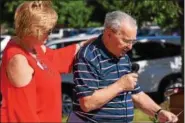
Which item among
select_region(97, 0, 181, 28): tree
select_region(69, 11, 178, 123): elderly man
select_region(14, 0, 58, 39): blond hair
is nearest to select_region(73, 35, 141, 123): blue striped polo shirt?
select_region(69, 11, 178, 123): elderly man

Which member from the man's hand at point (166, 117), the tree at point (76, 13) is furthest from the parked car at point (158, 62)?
the tree at point (76, 13)

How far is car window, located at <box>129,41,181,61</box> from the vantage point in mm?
13578

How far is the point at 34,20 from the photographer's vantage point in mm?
3291

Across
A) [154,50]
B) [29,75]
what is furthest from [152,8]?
[29,75]

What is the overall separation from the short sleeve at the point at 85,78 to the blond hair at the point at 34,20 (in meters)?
0.55

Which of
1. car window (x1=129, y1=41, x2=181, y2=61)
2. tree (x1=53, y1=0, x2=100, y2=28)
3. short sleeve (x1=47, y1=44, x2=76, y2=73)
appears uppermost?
short sleeve (x1=47, y1=44, x2=76, y2=73)

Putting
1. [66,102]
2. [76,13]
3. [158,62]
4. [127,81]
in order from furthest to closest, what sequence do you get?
1. [76,13]
2. [158,62]
3. [66,102]
4. [127,81]

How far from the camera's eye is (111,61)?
3.94 metres

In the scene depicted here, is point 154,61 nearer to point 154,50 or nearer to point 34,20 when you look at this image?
point 154,50

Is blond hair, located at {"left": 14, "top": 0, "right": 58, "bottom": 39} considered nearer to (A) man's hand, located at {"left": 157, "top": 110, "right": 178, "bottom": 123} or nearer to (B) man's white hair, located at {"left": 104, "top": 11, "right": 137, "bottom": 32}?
(B) man's white hair, located at {"left": 104, "top": 11, "right": 137, "bottom": 32}

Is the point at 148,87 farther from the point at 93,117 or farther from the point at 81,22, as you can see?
the point at 81,22

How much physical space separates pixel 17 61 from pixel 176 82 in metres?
10.6

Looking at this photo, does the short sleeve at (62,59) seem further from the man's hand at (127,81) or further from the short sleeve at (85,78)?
the man's hand at (127,81)

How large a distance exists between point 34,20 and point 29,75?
1.09 ft
